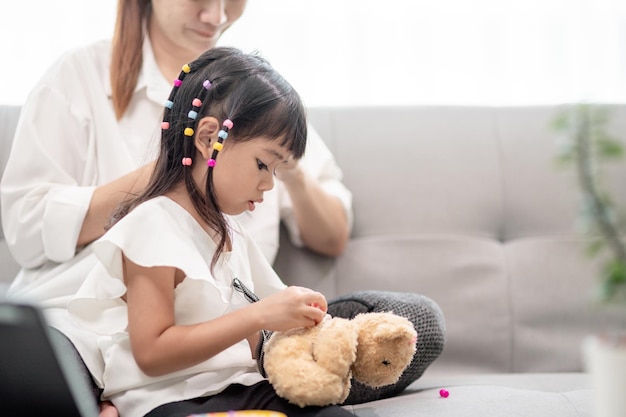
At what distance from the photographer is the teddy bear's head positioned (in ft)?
3.77

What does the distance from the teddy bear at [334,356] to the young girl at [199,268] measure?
3 centimetres

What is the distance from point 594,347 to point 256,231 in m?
0.95

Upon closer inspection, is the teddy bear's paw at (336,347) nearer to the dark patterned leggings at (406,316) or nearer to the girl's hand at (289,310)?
the girl's hand at (289,310)

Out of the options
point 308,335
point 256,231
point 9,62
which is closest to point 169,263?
point 308,335

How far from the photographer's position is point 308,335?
1.14 meters

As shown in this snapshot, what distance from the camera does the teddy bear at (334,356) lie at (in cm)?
108

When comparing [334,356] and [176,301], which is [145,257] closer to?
[176,301]

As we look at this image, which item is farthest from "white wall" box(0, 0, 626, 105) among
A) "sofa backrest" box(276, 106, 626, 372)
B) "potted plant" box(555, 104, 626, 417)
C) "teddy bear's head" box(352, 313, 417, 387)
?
"potted plant" box(555, 104, 626, 417)

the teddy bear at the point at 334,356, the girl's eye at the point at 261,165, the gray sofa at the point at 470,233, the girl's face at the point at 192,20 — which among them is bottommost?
the gray sofa at the point at 470,233

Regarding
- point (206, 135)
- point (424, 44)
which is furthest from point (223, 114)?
point (424, 44)

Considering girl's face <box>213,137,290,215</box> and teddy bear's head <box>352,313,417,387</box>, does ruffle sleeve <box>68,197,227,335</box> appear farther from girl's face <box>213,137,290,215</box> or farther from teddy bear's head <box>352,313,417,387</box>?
teddy bear's head <box>352,313,417,387</box>

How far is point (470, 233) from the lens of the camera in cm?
190

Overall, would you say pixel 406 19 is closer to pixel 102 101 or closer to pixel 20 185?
pixel 102 101

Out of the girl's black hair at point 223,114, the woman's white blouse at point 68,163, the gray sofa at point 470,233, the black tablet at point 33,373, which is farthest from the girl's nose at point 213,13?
the black tablet at point 33,373
